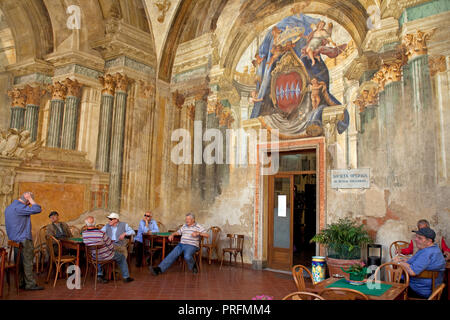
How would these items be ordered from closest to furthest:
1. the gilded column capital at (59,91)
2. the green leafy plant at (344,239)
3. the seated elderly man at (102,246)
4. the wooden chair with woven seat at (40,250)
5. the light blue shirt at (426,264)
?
the light blue shirt at (426,264) → the seated elderly man at (102,246) → the green leafy plant at (344,239) → the wooden chair with woven seat at (40,250) → the gilded column capital at (59,91)

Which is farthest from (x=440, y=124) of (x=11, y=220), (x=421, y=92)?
(x=11, y=220)

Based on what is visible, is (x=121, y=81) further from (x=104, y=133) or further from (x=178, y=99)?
(x=178, y=99)

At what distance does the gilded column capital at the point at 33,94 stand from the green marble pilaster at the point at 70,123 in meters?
1.13

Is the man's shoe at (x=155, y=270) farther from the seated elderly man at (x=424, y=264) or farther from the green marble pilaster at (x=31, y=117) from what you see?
the green marble pilaster at (x=31, y=117)

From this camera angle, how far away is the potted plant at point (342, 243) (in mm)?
6414

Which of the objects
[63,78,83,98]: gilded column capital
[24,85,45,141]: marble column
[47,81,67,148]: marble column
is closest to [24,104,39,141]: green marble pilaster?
[24,85,45,141]: marble column

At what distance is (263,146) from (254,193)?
1223 mm

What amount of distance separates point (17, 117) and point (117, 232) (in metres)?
6.08

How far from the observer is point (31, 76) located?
10.5m

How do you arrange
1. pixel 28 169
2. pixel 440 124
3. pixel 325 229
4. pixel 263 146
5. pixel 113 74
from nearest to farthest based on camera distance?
pixel 440 124
pixel 325 229
pixel 28 169
pixel 263 146
pixel 113 74

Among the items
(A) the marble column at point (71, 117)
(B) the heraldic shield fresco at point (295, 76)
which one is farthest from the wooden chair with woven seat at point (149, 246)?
(B) the heraldic shield fresco at point (295, 76)
